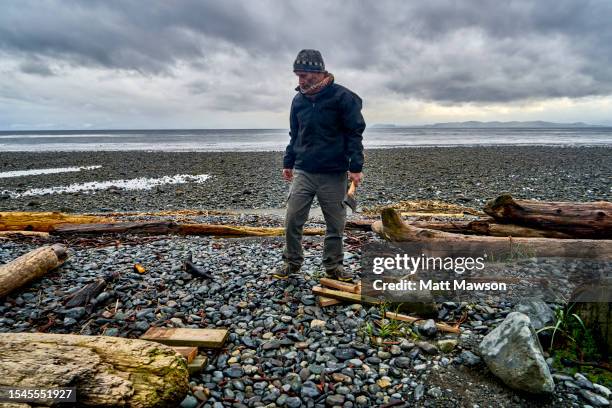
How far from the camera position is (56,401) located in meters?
2.86

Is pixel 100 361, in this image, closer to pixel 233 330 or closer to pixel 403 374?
pixel 233 330

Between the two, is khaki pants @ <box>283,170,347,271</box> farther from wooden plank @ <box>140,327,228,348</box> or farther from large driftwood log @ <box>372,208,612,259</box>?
wooden plank @ <box>140,327,228,348</box>

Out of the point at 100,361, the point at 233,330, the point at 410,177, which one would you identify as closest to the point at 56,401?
the point at 100,361

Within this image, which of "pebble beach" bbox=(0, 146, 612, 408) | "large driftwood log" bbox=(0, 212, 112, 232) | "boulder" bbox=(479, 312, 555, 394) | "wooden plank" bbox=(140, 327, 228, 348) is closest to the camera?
"boulder" bbox=(479, 312, 555, 394)

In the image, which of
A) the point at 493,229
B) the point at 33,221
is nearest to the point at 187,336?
the point at 493,229

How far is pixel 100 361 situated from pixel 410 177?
2144 cm

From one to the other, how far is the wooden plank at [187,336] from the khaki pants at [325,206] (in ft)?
6.66

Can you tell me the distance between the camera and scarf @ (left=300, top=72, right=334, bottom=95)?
558 centimetres

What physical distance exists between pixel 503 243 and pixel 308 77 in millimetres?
4019

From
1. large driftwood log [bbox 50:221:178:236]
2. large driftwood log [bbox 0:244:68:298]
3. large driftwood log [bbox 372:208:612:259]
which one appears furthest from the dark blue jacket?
large driftwood log [bbox 50:221:178:236]

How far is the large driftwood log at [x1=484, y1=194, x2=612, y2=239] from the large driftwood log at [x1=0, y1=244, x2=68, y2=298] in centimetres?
737

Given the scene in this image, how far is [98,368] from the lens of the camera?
316 cm

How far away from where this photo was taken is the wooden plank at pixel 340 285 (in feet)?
18.2

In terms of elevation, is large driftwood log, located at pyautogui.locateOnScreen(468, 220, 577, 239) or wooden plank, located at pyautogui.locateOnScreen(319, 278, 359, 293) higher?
large driftwood log, located at pyautogui.locateOnScreen(468, 220, 577, 239)
